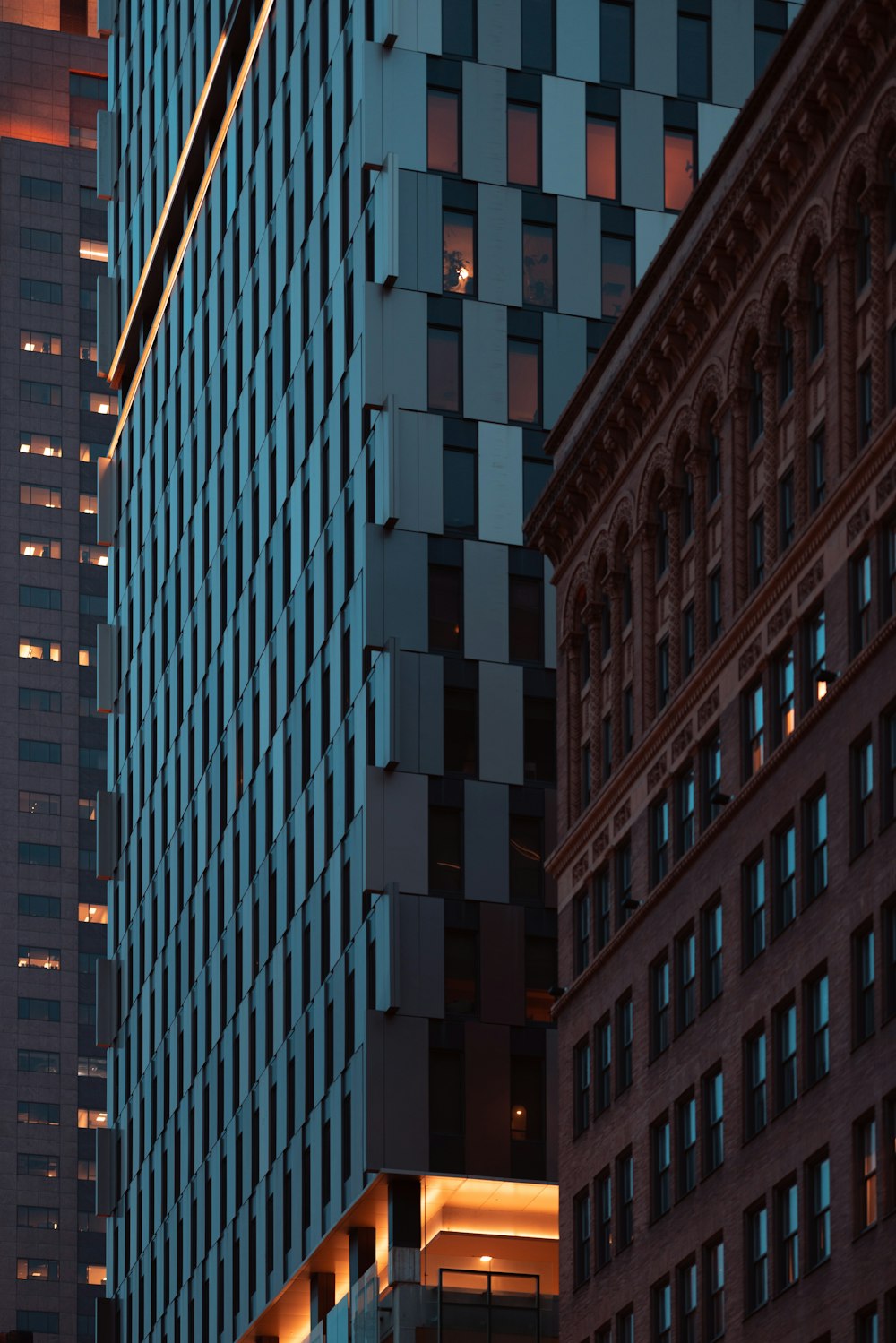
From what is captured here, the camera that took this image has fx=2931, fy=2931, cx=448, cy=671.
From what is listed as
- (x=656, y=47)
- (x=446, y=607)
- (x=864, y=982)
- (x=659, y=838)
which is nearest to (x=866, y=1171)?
(x=864, y=982)

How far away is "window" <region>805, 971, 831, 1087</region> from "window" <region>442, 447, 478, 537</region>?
33017mm

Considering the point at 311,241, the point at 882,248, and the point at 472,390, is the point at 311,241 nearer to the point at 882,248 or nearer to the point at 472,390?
the point at 472,390

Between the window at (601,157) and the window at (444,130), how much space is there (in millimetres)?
4504

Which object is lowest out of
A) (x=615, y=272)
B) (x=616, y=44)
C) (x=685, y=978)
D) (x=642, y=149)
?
(x=685, y=978)

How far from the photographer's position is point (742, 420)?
65000mm

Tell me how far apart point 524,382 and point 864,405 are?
105ft

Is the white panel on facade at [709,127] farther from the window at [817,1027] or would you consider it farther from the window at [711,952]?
the window at [817,1027]

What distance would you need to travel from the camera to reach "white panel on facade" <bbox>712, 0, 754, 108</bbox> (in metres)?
95.3

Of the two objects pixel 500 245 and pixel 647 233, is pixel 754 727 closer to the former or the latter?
pixel 500 245

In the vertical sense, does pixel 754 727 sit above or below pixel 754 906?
above

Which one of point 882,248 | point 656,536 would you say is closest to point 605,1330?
point 656,536

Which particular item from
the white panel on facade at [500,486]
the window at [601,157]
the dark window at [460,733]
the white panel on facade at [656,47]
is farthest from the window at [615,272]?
the dark window at [460,733]

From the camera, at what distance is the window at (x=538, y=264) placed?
90562 mm

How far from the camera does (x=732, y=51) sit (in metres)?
96.1
